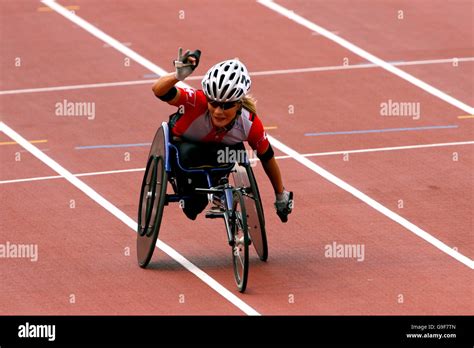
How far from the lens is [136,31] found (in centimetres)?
2553

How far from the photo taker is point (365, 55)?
79.2 feet

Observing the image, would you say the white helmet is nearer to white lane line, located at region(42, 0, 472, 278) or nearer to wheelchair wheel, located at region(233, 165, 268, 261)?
wheelchair wheel, located at region(233, 165, 268, 261)

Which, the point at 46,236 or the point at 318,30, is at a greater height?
the point at 318,30

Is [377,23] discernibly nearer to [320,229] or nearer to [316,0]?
[316,0]

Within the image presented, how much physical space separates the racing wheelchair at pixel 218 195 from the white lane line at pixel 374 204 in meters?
1.95

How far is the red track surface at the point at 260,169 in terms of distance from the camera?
14.9 m

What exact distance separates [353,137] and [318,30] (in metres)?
5.63

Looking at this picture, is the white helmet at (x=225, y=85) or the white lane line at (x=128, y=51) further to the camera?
the white lane line at (x=128, y=51)

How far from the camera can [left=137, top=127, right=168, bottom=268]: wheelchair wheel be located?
49.3ft

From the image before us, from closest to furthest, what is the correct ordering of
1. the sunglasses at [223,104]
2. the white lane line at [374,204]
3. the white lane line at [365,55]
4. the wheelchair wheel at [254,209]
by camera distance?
1. the sunglasses at [223,104]
2. the wheelchair wheel at [254,209]
3. the white lane line at [374,204]
4. the white lane line at [365,55]

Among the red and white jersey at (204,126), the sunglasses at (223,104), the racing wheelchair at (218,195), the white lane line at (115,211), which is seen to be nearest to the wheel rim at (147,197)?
the racing wheelchair at (218,195)

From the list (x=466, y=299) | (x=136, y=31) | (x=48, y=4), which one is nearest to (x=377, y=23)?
(x=136, y=31)

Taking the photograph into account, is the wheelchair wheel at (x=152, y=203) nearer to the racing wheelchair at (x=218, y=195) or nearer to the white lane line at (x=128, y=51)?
the racing wheelchair at (x=218, y=195)

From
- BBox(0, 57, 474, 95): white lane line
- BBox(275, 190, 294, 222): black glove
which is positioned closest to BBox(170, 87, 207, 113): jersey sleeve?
BBox(275, 190, 294, 222): black glove
